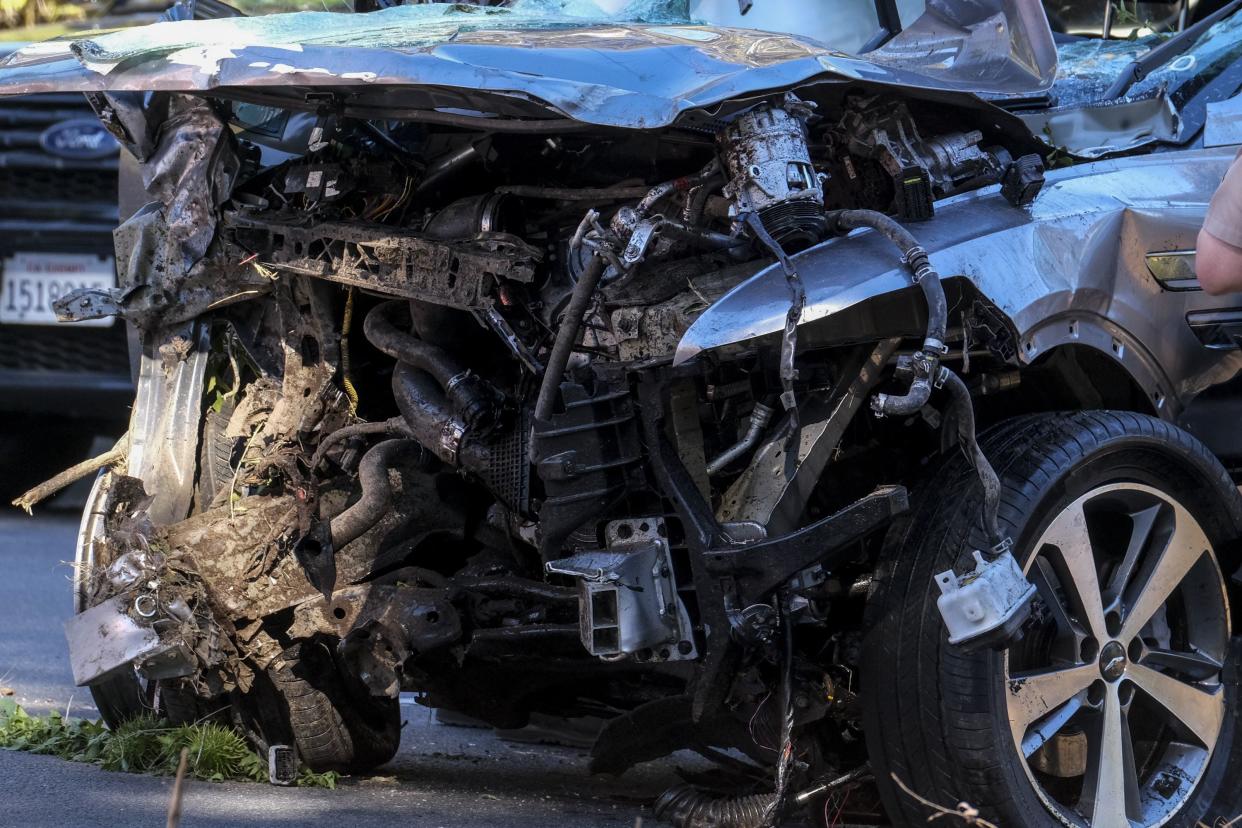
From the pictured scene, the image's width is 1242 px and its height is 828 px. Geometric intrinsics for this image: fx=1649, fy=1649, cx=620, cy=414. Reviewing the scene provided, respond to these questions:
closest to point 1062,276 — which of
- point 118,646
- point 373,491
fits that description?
point 373,491

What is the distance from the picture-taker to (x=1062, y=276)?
373 cm

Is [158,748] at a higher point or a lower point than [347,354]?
lower

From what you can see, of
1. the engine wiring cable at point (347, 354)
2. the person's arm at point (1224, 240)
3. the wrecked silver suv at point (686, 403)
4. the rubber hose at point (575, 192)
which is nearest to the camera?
the person's arm at point (1224, 240)

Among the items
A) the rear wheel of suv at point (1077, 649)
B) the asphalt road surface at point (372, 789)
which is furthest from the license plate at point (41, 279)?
the rear wheel of suv at point (1077, 649)

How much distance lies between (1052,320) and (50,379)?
232 inches

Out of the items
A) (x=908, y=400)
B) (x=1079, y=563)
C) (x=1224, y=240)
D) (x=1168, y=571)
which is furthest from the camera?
(x=1168, y=571)

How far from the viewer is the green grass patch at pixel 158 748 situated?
4.40 meters

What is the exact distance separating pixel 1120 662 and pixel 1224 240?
3.79 feet

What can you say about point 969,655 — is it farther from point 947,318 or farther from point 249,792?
point 249,792

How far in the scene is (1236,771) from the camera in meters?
4.02

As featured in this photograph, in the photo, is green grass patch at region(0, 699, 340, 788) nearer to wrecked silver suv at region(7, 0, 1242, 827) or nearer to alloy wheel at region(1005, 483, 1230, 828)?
wrecked silver suv at region(7, 0, 1242, 827)

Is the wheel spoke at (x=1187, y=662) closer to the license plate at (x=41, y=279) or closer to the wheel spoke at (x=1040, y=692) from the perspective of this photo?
the wheel spoke at (x=1040, y=692)

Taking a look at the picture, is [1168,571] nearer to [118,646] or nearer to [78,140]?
[118,646]

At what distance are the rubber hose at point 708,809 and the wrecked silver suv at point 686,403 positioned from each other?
26 mm
